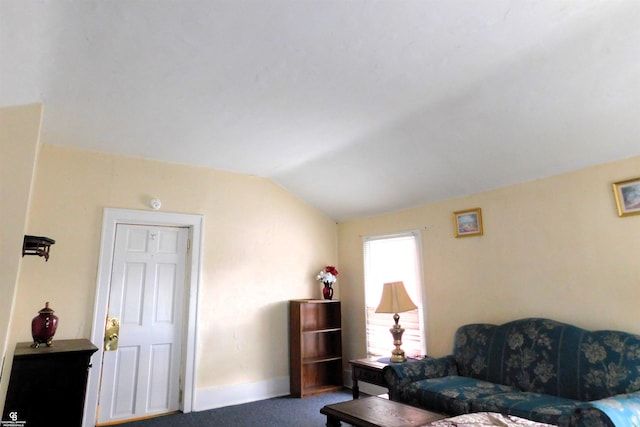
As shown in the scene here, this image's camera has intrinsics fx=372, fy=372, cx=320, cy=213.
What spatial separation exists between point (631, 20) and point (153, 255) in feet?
13.6

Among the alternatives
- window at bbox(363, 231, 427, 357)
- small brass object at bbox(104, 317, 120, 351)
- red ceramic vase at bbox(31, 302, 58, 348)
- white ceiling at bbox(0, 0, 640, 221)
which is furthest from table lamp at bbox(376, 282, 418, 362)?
red ceramic vase at bbox(31, 302, 58, 348)

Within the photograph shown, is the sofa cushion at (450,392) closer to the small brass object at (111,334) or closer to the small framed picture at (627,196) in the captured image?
the small framed picture at (627,196)

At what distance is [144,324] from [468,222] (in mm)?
3415

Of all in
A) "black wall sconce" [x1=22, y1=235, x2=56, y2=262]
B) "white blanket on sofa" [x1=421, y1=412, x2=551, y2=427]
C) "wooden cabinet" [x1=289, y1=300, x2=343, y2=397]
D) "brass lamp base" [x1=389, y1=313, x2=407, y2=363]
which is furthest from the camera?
"wooden cabinet" [x1=289, y1=300, x2=343, y2=397]

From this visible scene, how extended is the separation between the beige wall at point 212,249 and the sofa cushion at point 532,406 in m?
2.53

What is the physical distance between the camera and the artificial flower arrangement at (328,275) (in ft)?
15.6

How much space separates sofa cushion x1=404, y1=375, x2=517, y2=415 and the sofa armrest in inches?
2.4

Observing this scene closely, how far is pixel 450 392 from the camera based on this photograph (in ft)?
8.96

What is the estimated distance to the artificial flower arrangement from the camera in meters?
4.76

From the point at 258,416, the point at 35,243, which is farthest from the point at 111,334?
the point at 258,416

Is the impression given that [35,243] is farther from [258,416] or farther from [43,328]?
[258,416]

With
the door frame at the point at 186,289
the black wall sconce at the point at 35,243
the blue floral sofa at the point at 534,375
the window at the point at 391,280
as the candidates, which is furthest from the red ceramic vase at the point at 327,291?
the black wall sconce at the point at 35,243

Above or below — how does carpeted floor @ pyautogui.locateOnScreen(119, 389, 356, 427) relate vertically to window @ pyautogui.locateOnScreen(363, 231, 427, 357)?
below

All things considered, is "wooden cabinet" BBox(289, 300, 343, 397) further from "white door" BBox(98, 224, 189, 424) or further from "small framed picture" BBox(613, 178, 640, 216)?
"small framed picture" BBox(613, 178, 640, 216)
